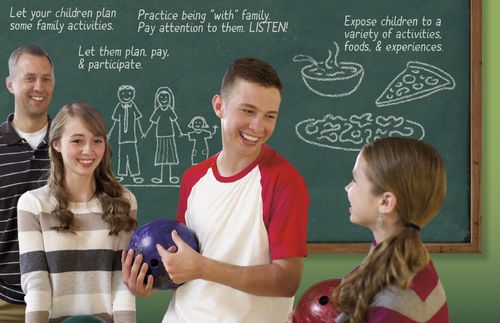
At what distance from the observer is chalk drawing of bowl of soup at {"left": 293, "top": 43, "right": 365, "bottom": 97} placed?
4502 millimetres

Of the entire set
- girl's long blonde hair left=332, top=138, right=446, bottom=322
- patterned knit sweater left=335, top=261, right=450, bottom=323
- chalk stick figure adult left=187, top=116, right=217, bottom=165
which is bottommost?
patterned knit sweater left=335, top=261, right=450, bottom=323

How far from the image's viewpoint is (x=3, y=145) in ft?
10.5

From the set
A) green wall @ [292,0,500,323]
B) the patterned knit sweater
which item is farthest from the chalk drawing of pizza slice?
the patterned knit sweater

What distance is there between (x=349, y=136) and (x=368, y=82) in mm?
364

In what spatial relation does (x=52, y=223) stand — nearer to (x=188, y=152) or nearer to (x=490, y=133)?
(x=188, y=152)

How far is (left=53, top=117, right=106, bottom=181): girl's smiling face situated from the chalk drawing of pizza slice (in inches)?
84.8

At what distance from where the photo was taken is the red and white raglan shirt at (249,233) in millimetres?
2576

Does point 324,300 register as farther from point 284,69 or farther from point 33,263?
point 284,69

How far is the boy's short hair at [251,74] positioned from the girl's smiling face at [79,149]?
25.3 inches

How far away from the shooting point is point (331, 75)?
4516 mm

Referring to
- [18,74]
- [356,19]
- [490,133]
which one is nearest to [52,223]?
[18,74]

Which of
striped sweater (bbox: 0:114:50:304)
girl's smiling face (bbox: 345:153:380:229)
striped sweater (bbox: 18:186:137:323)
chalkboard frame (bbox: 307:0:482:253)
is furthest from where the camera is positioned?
chalkboard frame (bbox: 307:0:482:253)

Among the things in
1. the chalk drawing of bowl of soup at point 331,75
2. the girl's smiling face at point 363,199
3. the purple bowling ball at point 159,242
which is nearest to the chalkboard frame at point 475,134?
the chalk drawing of bowl of soup at point 331,75

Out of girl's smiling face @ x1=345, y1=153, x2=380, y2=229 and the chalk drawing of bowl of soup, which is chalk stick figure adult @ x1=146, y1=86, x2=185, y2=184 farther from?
girl's smiling face @ x1=345, y1=153, x2=380, y2=229
